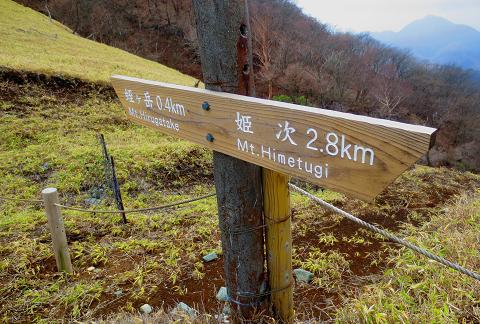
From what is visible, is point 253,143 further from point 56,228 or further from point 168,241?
point 168,241

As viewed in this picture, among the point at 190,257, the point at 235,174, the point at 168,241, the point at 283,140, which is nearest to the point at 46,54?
the point at 168,241

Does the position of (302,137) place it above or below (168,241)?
above

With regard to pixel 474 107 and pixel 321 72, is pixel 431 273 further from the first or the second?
pixel 474 107

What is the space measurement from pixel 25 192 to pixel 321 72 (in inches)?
1332

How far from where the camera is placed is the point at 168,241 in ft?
12.5

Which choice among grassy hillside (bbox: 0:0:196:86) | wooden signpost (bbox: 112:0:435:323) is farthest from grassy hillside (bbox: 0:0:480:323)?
grassy hillside (bbox: 0:0:196:86)

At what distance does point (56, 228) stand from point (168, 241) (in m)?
1.26

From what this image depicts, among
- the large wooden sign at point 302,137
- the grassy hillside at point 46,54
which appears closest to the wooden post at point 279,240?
the large wooden sign at point 302,137

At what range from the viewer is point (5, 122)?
7.08 m

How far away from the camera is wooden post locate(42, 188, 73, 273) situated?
9.64 ft

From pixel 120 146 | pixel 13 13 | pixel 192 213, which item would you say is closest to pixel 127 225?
pixel 192 213

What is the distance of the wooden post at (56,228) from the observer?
2939 mm

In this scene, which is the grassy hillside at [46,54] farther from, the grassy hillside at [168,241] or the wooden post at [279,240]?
the wooden post at [279,240]

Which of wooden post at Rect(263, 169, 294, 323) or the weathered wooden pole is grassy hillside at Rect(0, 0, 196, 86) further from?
wooden post at Rect(263, 169, 294, 323)
